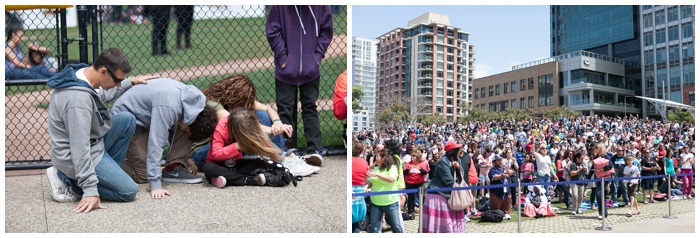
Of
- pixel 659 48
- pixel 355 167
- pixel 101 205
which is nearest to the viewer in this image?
pixel 101 205

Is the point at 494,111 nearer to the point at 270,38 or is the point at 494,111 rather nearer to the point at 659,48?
the point at 659,48

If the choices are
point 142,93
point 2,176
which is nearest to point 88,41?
point 142,93

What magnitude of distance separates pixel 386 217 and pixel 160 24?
5548 millimetres

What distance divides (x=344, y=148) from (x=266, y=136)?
113 cm

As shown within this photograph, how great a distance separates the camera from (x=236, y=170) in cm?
319

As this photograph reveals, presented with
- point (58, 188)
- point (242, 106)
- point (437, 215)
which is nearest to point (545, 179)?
point (437, 215)

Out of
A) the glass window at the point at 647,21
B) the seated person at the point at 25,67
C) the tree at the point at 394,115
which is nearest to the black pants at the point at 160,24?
the seated person at the point at 25,67

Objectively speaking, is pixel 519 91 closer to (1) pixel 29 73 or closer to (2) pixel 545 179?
(2) pixel 545 179

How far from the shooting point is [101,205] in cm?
269

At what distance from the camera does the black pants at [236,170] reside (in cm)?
312

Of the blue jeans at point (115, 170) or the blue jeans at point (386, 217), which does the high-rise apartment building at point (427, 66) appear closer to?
the blue jeans at point (386, 217)

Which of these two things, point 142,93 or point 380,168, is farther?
point 380,168

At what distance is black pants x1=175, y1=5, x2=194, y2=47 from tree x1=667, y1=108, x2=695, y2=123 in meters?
5.23

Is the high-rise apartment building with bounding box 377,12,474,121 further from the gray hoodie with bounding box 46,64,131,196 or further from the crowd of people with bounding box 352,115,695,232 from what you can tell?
the gray hoodie with bounding box 46,64,131,196
